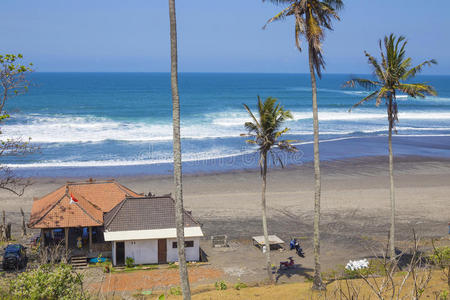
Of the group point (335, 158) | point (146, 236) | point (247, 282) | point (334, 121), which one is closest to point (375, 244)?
point (247, 282)

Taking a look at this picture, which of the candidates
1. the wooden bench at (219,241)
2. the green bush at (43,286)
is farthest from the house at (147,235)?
the green bush at (43,286)

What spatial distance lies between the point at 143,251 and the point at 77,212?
441 centimetres

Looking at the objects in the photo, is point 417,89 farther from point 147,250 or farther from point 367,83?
point 147,250

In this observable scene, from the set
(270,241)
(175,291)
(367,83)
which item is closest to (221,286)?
(175,291)

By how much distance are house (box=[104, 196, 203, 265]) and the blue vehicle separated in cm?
448

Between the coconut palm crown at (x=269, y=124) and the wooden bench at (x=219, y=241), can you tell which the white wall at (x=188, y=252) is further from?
the coconut palm crown at (x=269, y=124)

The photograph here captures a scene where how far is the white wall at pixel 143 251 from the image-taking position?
27.4 meters

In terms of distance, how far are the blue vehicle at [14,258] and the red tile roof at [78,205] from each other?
1471mm

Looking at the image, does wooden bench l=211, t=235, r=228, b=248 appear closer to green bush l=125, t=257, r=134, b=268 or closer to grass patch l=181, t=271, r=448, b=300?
green bush l=125, t=257, r=134, b=268

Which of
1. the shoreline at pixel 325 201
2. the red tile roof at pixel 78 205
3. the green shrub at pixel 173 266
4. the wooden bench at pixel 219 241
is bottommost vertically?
the green shrub at pixel 173 266

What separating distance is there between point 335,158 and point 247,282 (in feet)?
110

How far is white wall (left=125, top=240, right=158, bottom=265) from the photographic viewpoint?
2738 centimetres

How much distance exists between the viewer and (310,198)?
129 feet

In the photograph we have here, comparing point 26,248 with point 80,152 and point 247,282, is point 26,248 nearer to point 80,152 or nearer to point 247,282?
point 247,282
